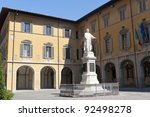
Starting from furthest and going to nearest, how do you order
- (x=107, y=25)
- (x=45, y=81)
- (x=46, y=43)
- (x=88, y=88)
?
(x=45, y=81) → (x=46, y=43) → (x=107, y=25) → (x=88, y=88)

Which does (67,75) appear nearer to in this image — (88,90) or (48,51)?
(48,51)

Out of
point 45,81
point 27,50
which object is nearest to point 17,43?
point 27,50

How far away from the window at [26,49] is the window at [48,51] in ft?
7.27

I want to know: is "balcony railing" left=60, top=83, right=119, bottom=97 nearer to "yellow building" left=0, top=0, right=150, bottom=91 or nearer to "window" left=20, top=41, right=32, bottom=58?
"yellow building" left=0, top=0, right=150, bottom=91

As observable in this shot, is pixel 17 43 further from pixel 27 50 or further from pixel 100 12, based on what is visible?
pixel 100 12

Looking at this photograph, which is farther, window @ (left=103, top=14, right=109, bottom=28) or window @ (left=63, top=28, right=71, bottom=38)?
window @ (left=63, top=28, right=71, bottom=38)

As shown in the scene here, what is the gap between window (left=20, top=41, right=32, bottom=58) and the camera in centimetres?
2794

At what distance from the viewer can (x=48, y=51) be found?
99.7 ft

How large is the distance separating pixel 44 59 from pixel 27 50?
280 cm

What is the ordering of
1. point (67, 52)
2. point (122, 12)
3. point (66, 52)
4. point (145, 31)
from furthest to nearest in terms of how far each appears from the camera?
point (67, 52) < point (66, 52) < point (122, 12) < point (145, 31)

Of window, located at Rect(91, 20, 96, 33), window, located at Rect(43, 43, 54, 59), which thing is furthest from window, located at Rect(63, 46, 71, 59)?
window, located at Rect(91, 20, 96, 33)

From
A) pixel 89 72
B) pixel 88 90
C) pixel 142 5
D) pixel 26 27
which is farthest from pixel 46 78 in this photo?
pixel 88 90

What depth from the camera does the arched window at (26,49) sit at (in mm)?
27927

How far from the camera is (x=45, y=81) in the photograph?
115ft
